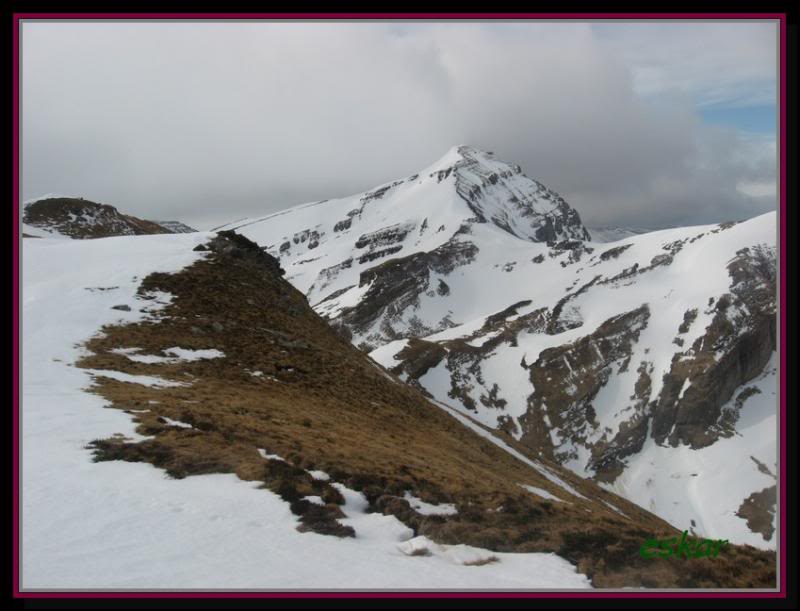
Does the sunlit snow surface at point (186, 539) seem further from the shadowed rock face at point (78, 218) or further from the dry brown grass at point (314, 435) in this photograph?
the shadowed rock face at point (78, 218)

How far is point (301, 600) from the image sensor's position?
280 inches

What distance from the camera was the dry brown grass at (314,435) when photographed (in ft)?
40.3

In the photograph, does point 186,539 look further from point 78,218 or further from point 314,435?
point 78,218

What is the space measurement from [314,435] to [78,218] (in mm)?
100818

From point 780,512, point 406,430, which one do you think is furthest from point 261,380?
point 780,512

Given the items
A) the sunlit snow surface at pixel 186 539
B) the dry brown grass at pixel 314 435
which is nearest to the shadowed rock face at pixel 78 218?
the dry brown grass at pixel 314 435

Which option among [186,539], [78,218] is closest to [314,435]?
[186,539]

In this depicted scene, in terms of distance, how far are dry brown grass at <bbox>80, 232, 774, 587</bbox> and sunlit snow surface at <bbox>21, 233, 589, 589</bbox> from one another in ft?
1.94

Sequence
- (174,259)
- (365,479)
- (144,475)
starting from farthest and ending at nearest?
(174,259) → (365,479) → (144,475)

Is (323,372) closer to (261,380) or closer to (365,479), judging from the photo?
(261,380)

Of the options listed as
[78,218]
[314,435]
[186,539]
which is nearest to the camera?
[186,539]

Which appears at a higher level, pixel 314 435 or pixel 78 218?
pixel 78 218

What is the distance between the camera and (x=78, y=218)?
324 feet

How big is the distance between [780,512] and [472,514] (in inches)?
280
